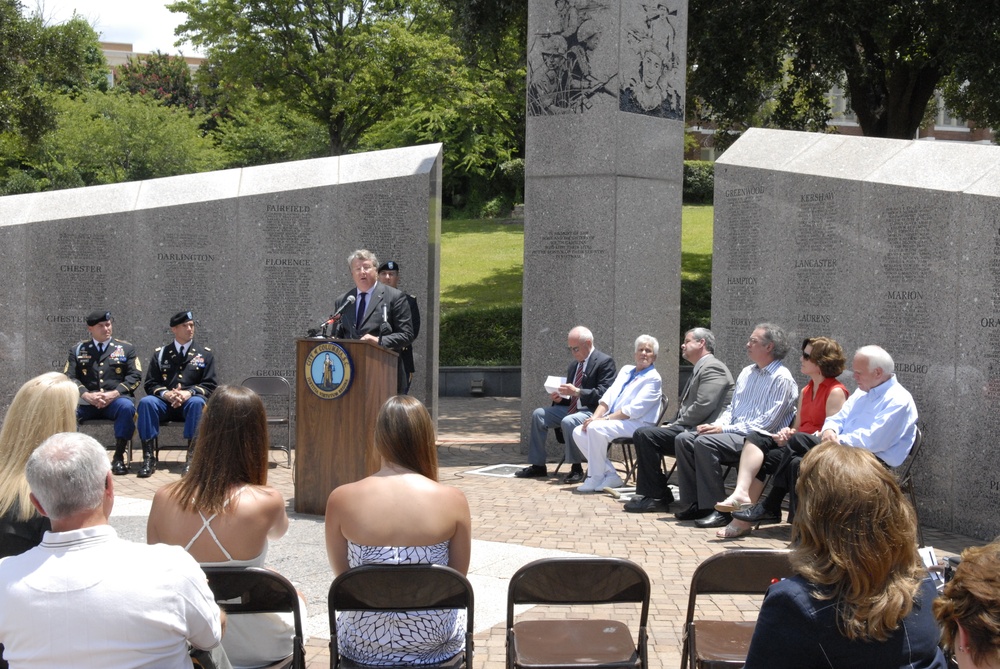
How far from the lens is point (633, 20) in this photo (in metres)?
10.8

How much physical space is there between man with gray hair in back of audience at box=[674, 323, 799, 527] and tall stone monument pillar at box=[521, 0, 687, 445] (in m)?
2.60

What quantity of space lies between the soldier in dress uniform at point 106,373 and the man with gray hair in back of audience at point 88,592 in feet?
24.7

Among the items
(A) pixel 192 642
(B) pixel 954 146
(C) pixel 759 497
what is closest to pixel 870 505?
(A) pixel 192 642

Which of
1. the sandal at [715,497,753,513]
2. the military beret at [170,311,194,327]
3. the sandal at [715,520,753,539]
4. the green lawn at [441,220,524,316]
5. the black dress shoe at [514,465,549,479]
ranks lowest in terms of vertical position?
the black dress shoe at [514,465,549,479]

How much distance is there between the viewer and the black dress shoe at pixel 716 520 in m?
7.86

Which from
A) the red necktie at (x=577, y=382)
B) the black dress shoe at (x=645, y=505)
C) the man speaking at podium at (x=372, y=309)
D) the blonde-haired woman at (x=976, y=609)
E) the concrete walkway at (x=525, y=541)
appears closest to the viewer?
the blonde-haired woman at (x=976, y=609)

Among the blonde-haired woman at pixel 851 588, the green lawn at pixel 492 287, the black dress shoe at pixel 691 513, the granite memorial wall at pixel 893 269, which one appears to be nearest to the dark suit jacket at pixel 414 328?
the granite memorial wall at pixel 893 269

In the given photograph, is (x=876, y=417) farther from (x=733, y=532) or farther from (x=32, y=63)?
(x=32, y=63)

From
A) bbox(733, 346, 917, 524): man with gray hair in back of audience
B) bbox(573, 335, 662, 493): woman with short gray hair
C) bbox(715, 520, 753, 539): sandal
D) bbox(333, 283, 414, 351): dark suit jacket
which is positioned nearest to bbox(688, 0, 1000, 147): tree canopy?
bbox(573, 335, 662, 493): woman with short gray hair

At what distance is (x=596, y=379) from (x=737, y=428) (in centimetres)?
185

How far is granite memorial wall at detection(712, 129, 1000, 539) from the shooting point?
7.49m

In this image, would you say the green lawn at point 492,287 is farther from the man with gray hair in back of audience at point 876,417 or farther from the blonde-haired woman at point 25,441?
the blonde-haired woman at point 25,441

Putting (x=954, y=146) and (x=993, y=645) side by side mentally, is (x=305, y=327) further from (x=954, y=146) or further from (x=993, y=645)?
(x=993, y=645)

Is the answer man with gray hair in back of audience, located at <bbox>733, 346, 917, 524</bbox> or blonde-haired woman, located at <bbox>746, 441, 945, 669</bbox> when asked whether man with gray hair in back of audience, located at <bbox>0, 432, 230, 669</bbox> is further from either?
man with gray hair in back of audience, located at <bbox>733, 346, 917, 524</bbox>
